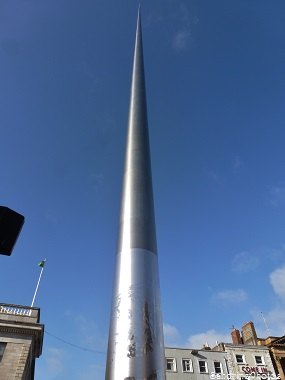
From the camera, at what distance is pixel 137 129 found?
923 inches

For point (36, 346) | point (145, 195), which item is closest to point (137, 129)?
point (145, 195)

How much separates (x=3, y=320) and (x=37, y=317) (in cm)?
317

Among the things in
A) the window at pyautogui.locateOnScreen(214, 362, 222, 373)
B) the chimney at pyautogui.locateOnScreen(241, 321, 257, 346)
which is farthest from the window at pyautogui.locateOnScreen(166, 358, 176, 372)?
the chimney at pyautogui.locateOnScreen(241, 321, 257, 346)

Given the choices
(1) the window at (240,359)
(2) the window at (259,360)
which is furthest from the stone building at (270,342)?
(1) the window at (240,359)

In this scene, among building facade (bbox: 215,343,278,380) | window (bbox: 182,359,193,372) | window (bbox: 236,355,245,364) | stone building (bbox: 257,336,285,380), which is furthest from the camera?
stone building (bbox: 257,336,285,380)

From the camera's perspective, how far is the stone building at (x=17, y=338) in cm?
2630

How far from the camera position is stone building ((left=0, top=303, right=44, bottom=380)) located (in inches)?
1035

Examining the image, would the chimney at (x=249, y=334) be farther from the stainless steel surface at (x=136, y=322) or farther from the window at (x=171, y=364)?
the stainless steel surface at (x=136, y=322)

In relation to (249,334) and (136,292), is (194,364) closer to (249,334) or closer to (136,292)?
(249,334)

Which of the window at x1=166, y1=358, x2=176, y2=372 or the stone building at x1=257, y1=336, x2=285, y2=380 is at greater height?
the stone building at x1=257, y1=336, x2=285, y2=380

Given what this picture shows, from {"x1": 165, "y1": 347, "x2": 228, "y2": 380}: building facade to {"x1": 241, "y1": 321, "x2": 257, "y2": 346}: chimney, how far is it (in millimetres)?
7786

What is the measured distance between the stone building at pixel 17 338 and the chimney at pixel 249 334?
121 feet

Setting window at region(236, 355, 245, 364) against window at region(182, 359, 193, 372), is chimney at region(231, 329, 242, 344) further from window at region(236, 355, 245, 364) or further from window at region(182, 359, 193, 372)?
window at region(182, 359, 193, 372)

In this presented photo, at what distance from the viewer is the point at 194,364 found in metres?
44.4
